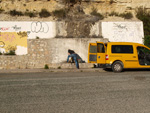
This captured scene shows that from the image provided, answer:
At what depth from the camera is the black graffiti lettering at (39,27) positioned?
18.2 meters

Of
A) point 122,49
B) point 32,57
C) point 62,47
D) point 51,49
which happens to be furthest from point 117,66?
point 32,57

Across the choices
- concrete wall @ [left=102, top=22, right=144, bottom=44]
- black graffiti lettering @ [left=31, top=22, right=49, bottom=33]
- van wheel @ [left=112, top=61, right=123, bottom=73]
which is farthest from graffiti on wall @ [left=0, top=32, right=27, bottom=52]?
van wheel @ [left=112, top=61, right=123, bottom=73]

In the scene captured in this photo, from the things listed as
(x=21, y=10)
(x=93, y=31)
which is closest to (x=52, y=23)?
(x=93, y=31)

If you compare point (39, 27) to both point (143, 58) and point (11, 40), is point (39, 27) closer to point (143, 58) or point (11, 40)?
point (11, 40)

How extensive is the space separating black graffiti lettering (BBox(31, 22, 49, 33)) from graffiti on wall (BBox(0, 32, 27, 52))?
105cm

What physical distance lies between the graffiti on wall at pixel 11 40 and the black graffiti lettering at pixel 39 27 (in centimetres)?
105

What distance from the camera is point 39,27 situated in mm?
18328

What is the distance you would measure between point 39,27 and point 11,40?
2877mm

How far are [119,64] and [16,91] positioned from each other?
773cm

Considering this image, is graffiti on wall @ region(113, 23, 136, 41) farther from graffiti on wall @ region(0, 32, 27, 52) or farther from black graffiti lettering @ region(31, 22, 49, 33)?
graffiti on wall @ region(0, 32, 27, 52)

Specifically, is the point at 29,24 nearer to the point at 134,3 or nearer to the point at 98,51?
the point at 98,51

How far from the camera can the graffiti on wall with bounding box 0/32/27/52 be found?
17859mm

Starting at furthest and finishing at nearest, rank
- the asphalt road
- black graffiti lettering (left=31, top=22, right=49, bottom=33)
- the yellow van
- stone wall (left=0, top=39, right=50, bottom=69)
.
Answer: black graffiti lettering (left=31, top=22, right=49, bottom=33)
stone wall (left=0, top=39, right=50, bottom=69)
the yellow van
the asphalt road

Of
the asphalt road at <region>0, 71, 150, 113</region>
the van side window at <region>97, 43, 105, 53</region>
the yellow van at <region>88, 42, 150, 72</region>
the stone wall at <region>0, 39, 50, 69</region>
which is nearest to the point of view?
the asphalt road at <region>0, 71, 150, 113</region>
